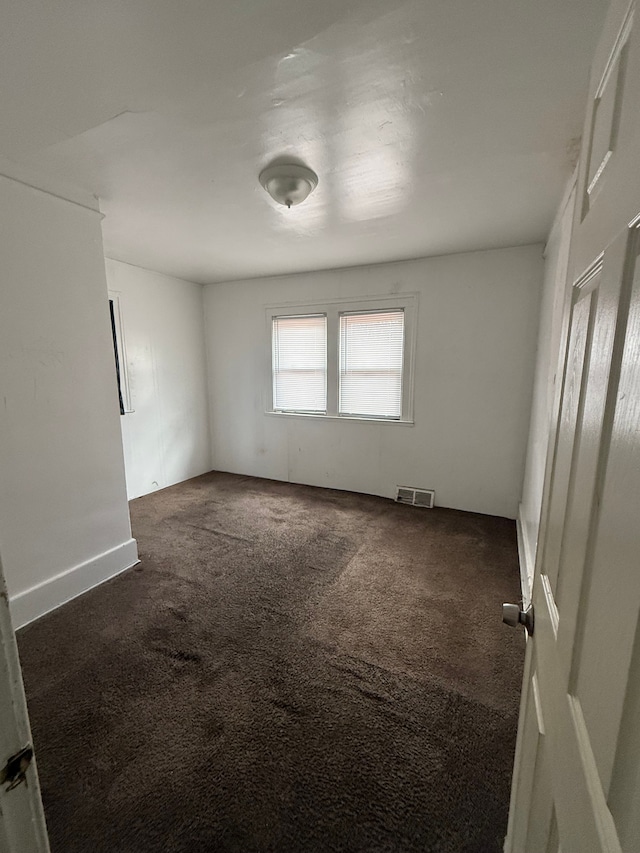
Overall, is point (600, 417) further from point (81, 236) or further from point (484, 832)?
point (81, 236)

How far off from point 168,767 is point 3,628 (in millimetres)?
1219

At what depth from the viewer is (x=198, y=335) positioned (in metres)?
4.55

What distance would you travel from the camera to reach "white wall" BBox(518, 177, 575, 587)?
78.0 inches

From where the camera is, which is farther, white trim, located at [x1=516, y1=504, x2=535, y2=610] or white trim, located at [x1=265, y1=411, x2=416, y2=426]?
white trim, located at [x1=265, y1=411, x2=416, y2=426]

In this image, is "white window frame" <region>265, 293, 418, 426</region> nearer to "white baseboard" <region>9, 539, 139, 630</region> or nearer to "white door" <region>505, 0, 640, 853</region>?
"white baseboard" <region>9, 539, 139, 630</region>

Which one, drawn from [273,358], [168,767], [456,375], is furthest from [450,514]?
[168,767]

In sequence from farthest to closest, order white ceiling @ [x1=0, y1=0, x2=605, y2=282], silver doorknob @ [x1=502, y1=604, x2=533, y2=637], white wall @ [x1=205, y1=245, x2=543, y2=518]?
white wall @ [x1=205, y1=245, x2=543, y2=518] → white ceiling @ [x1=0, y1=0, x2=605, y2=282] → silver doorknob @ [x1=502, y1=604, x2=533, y2=637]

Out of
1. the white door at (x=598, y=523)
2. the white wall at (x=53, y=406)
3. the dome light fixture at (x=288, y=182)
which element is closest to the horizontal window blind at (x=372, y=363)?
the dome light fixture at (x=288, y=182)

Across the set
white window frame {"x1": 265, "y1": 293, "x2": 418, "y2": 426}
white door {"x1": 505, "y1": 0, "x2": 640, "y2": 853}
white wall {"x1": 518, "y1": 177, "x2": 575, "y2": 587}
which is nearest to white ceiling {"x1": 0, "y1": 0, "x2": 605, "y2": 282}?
white wall {"x1": 518, "y1": 177, "x2": 575, "y2": 587}

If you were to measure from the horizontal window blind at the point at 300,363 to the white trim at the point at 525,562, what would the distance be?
2.29m

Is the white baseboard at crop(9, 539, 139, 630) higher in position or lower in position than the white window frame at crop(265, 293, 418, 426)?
lower

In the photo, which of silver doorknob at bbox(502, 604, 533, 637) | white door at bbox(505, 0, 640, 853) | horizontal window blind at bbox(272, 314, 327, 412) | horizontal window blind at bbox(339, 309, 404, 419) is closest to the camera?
white door at bbox(505, 0, 640, 853)

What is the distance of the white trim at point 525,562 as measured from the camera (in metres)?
2.15

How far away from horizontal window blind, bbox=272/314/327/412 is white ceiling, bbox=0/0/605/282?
161 centimetres
